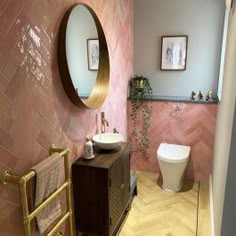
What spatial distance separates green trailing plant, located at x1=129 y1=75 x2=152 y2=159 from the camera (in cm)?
317

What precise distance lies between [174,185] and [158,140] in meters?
0.60

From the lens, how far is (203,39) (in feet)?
9.67

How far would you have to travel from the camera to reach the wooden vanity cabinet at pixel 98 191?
1.90 metres

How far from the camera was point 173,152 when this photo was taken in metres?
2.88

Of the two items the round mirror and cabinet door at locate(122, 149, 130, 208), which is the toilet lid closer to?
cabinet door at locate(122, 149, 130, 208)

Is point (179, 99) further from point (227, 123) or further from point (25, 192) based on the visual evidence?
point (25, 192)

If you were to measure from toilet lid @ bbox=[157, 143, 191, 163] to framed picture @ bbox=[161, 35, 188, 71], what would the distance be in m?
0.96

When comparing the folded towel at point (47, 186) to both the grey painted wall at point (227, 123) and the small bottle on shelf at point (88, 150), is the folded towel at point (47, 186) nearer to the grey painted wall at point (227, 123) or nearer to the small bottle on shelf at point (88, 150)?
the small bottle on shelf at point (88, 150)

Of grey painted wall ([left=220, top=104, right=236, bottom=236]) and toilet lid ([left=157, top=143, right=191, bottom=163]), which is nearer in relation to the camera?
grey painted wall ([left=220, top=104, right=236, bottom=236])

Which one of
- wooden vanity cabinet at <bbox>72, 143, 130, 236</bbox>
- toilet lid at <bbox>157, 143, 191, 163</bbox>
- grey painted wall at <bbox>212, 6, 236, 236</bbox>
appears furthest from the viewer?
toilet lid at <bbox>157, 143, 191, 163</bbox>

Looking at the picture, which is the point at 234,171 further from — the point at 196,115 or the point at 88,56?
the point at 196,115

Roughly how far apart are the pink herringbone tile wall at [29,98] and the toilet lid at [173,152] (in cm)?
110

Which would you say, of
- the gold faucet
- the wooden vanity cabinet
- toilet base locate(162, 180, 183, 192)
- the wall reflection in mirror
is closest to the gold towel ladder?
the wooden vanity cabinet

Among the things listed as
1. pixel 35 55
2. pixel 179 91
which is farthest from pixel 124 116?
pixel 35 55
